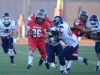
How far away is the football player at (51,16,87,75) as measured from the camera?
32.0 feet

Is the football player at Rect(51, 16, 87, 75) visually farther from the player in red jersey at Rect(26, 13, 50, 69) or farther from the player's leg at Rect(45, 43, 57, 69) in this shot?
the player in red jersey at Rect(26, 13, 50, 69)

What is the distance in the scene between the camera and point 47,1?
29500mm

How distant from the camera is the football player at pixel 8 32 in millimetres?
11938

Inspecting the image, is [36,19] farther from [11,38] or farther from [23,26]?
[23,26]

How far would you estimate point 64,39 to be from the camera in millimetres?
10062

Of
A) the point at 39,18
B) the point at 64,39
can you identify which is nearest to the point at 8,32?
the point at 39,18

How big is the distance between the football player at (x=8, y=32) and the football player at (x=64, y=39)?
7.23 feet

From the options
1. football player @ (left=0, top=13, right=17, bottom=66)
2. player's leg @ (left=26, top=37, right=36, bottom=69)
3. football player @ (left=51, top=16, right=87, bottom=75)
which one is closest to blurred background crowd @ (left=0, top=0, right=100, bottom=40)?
football player @ (left=0, top=13, right=17, bottom=66)

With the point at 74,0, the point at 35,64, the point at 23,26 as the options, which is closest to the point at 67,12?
the point at 74,0

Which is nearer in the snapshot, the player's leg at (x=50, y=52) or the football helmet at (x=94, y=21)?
the football helmet at (x=94, y=21)

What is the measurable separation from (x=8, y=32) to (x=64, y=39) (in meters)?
2.58

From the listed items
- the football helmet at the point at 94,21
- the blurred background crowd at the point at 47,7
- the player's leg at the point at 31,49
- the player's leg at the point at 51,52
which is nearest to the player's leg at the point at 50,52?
the player's leg at the point at 51,52

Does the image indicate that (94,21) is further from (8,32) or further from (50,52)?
(8,32)

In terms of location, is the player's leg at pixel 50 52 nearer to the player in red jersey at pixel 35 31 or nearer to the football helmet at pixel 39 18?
the player in red jersey at pixel 35 31
